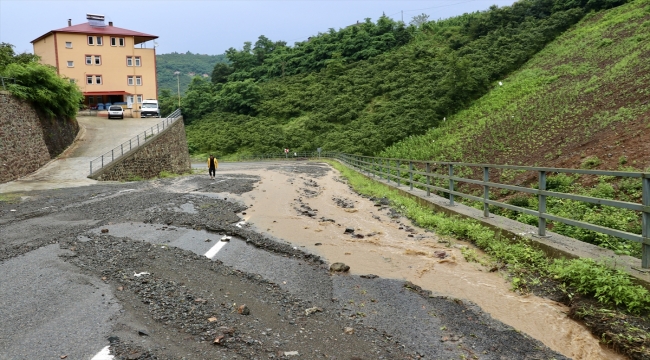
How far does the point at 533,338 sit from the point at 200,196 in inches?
529

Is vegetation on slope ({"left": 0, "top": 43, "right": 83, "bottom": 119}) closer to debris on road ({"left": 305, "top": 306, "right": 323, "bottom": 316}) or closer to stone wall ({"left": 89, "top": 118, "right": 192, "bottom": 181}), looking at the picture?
Answer: stone wall ({"left": 89, "top": 118, "right": 192, "bottom": 181})

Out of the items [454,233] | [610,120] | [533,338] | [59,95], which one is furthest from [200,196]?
[59,95]

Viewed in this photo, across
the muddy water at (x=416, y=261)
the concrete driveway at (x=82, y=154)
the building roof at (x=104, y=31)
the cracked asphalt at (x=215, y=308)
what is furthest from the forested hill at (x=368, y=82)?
the cracked asphalt at (x=215, y=308)

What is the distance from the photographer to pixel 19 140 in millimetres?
23766

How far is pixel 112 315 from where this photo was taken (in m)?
4.52

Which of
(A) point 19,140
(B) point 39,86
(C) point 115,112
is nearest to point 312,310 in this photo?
(A) point 19,140

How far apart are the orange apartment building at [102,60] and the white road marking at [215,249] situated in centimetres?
4933

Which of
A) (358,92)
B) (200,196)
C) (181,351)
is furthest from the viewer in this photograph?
(358,92)

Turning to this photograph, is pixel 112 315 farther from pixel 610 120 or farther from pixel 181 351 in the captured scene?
pixel 610 120

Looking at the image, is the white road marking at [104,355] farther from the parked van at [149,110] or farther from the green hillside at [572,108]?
the parked van at [149,110]

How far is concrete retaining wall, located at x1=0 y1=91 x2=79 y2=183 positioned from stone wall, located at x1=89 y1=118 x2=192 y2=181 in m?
3.52

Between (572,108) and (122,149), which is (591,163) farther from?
(122,149)

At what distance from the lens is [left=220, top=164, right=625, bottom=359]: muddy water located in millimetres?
4543

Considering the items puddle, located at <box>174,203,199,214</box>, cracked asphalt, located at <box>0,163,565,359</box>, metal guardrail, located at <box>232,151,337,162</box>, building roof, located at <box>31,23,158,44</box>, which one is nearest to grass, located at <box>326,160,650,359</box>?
cracked asphalt, located at <box>0,163,565,359</box>
